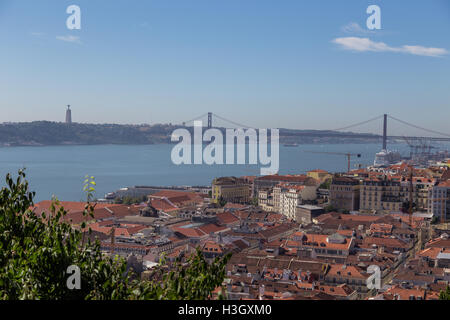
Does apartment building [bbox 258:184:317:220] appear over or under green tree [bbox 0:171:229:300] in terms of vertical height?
under

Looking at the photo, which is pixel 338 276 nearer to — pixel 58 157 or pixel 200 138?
pixel 200 138

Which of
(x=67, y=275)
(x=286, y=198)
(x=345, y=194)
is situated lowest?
(x=286, y=198)

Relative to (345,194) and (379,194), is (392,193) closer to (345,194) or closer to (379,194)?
(379,194)

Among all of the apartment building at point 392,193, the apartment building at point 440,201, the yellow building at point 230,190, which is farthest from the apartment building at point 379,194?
the yellow building at point 230,190

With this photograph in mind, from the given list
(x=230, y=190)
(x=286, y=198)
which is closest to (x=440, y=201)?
(x=286, y=198)

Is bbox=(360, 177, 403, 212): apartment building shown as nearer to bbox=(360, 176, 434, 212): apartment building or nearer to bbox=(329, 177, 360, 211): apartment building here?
bbox=(360, 176, 434, 212): apartment building

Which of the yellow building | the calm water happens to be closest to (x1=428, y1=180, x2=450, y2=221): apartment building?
the yellow building

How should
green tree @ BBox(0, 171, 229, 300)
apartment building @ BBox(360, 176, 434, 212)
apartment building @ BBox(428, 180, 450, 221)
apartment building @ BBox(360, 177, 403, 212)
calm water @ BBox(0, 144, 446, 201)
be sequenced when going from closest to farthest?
green tree @ BBox(0, 171, 229, 300) < apartment building @ BBox(428, 180, 450, 221) < apartment building @ BBox(360, 176, 434, 212) < apartment building @ BBox(360, 177, 403, 212) < calm water @ BBox(0, 144, 446, 201)

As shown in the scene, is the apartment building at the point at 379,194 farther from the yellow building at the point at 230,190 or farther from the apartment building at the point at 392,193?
the yellow building at the point at 230,190

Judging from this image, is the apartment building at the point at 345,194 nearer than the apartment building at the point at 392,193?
No
